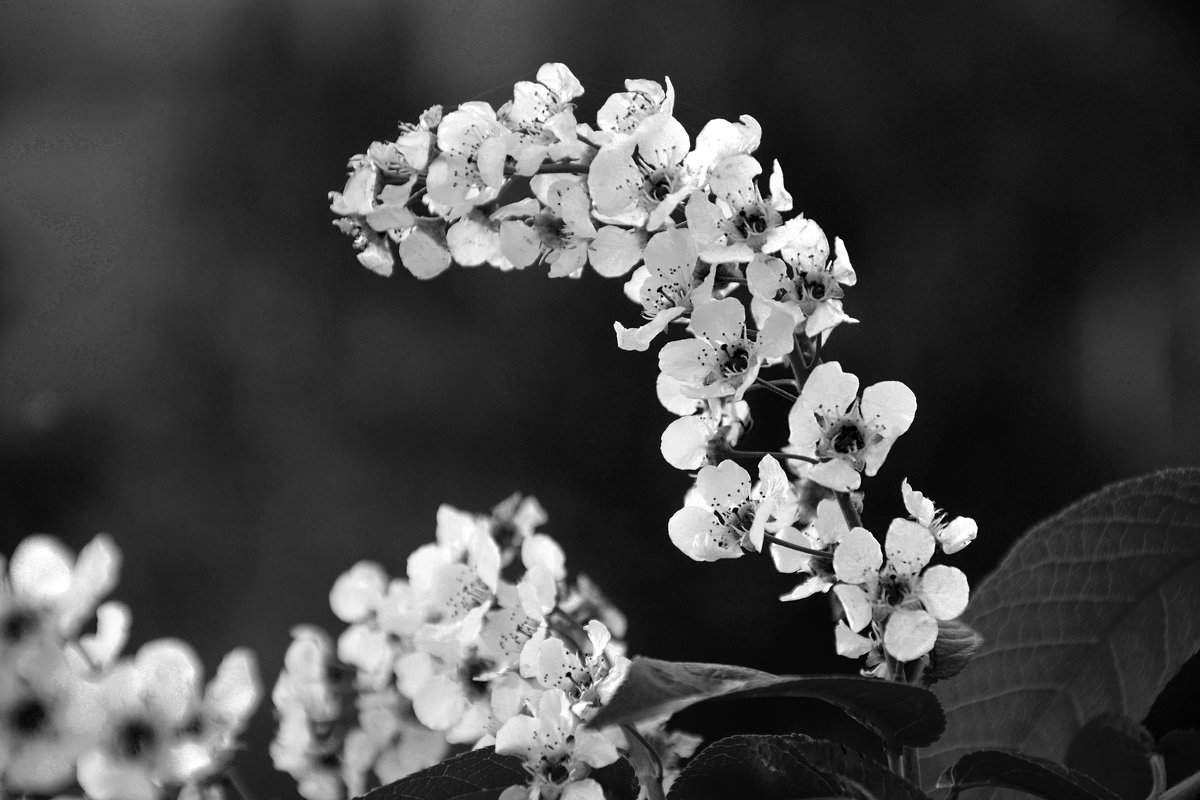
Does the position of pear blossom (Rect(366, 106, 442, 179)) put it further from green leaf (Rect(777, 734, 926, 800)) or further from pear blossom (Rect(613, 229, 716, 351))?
green leaf (Rect(777, 734, 926, 800))

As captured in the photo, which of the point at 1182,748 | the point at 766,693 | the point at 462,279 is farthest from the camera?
the point at 462,279

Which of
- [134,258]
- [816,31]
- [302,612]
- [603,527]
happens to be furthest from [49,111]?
[816,31]

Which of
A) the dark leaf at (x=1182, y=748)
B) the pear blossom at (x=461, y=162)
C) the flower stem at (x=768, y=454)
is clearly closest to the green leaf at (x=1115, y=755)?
the dark leaf at (x=1182, y=748)

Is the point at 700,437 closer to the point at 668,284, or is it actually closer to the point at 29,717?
the point at 668,284

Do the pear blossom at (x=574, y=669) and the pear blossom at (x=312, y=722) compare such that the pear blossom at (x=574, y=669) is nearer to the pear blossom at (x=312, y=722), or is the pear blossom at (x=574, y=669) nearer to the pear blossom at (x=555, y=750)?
the pear blossom at (x=555, y=750)

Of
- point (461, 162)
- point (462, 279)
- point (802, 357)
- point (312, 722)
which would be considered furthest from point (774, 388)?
point (462, 279)
